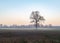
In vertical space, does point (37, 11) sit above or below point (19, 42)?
above

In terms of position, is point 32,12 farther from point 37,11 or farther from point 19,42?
point 19,42

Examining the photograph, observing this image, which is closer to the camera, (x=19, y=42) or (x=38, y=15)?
(x=19, y=42)

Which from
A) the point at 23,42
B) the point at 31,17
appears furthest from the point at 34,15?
the point at 23,42

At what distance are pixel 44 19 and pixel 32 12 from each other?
8.54m

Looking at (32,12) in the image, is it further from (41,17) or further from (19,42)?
(19,42)

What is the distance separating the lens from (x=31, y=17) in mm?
93062

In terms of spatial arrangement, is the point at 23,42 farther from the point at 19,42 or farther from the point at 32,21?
the point at 32,21

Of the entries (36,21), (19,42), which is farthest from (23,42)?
(36,21)

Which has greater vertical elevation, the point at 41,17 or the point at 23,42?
the point at 41,17

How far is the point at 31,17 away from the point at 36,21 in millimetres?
4121

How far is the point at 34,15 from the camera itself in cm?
9344

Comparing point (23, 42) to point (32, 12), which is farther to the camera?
point (32, 12)

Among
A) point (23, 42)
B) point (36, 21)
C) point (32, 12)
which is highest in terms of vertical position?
point (32, 12)

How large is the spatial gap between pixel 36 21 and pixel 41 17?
4.16 meters
